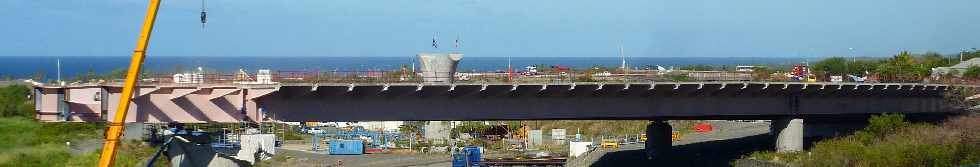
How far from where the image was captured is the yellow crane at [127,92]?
32.2 m

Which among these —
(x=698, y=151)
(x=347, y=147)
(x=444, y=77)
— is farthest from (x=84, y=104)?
(x=347, y=147)

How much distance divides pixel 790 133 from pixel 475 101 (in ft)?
47.8

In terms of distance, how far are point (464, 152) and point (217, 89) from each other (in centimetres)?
2388

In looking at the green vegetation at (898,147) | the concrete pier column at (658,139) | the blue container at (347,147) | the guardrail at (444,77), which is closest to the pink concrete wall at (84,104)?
the guardrail at (444,77)

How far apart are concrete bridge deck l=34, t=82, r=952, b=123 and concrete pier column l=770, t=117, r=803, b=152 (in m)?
0.37

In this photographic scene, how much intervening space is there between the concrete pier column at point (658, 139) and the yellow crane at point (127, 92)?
23937mm

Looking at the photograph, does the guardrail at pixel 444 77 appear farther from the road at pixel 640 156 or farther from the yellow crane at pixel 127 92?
the road at pixel 640 156

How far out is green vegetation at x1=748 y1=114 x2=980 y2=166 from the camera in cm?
4097

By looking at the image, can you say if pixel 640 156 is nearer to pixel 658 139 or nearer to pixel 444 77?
pixel 658 139

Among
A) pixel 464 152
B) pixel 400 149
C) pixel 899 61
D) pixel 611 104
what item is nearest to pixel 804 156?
pixel 611 104

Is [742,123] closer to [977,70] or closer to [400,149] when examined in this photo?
[977,70]

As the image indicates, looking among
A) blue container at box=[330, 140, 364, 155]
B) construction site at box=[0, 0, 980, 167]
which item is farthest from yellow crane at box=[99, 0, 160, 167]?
blue container at box=[330, 140, 364, 155]

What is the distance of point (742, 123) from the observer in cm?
8025

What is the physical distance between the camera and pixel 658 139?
177ft
